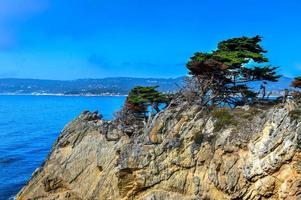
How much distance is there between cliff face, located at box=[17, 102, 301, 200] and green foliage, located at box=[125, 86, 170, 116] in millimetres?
7425

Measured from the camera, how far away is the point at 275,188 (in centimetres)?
2430

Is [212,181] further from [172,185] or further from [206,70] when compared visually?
[206,70]

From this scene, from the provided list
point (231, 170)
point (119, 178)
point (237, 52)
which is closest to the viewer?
point (231, 170)

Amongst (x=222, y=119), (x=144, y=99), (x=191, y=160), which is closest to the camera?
(x=191, y=160)

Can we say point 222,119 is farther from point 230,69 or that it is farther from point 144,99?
point 144,99

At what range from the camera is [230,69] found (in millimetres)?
34562

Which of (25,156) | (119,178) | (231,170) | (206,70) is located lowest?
(25,156)

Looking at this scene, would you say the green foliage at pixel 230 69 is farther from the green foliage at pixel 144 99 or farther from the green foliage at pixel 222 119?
the green foliage at pixel 144 99

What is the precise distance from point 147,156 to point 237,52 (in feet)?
36.9

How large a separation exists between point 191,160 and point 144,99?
56.3 feet

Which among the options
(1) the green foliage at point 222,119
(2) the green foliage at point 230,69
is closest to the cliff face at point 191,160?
(1) the green foliage at point 222,119

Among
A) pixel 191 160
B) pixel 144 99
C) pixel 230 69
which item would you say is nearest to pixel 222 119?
pixel 191 160

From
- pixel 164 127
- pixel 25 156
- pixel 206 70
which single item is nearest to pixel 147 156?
pixel 164 127

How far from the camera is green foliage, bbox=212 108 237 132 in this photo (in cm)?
2847
